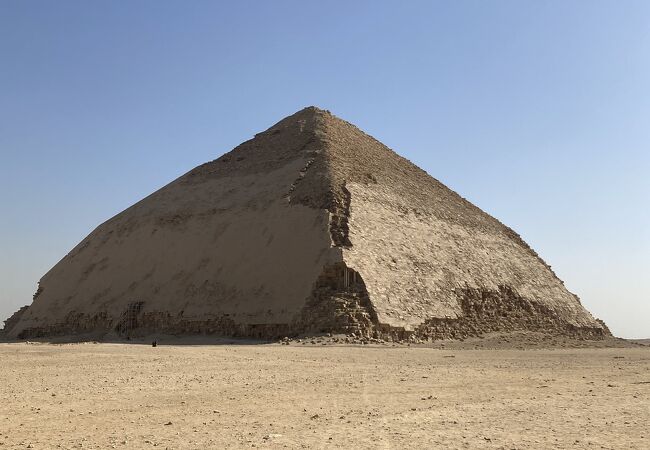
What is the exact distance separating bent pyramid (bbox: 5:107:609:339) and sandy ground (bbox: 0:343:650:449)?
9.69m

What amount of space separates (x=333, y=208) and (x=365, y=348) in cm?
904

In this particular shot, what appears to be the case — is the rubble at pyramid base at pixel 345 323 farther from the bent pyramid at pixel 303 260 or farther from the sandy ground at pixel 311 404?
the sandy ground at pixel 311 404

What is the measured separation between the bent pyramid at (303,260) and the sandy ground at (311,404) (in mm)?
9686

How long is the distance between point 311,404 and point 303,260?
17636mm

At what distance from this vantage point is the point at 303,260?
26844mm

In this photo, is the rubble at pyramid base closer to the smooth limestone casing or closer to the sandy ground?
the smooth limestone casing

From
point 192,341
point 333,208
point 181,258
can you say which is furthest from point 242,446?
point 181,258

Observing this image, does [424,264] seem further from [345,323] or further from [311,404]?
[311,404]

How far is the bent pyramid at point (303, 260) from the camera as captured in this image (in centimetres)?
2597

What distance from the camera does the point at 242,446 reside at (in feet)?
21.1

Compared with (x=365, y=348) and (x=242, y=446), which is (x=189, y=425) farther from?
(x=365, y=348)

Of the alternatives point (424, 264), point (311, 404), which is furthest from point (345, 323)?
point (311, 404)

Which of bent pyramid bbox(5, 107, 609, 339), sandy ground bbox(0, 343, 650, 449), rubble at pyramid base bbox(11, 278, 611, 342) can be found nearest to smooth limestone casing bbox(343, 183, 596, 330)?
bent pyramid bbox(5, 107, 609, 339)

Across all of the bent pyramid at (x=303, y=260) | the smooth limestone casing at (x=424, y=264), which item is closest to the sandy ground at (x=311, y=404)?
the bent pyramid at (x=303, y=260)
